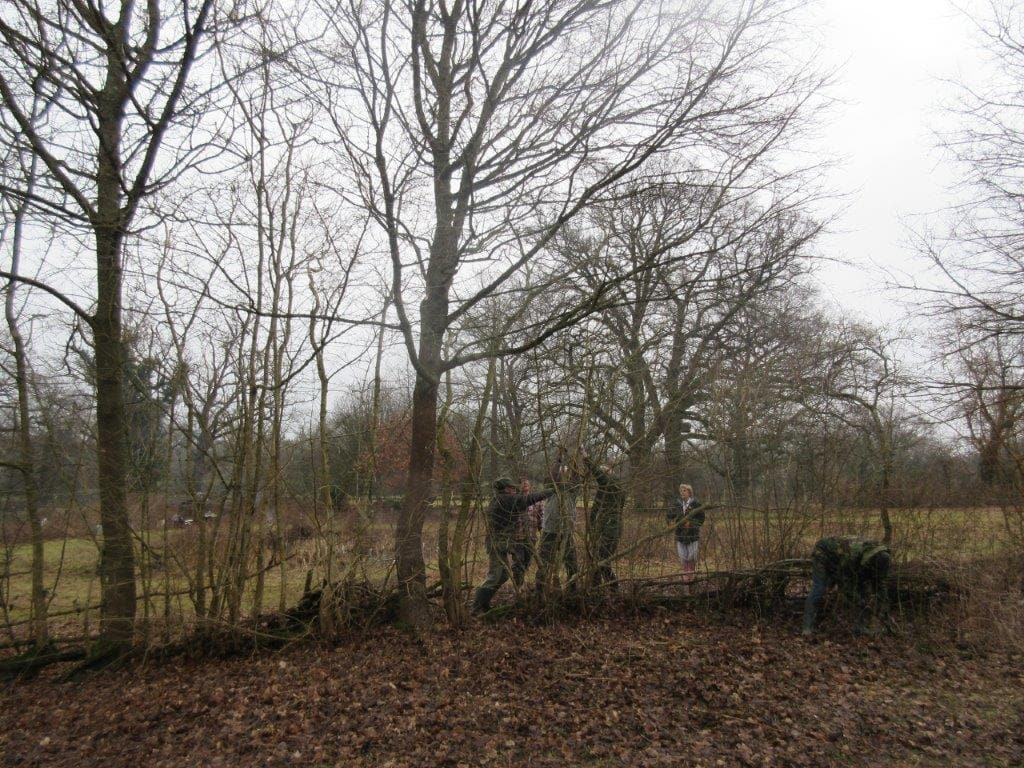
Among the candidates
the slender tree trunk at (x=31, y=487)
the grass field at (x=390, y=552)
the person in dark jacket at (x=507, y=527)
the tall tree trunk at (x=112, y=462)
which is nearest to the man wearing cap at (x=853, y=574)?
the grass field at (x=390, y=552)

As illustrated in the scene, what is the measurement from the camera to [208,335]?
7.36 metres

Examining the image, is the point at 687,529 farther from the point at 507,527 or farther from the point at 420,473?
the point at 420,473

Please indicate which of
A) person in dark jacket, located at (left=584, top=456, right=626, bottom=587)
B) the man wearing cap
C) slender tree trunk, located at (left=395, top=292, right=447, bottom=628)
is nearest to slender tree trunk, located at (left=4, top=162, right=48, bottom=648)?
slender tree trunk, located at (left=395, top=292, right=447, bottom=628)

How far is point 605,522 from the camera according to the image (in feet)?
26.1

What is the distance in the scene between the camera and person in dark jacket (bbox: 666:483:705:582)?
8234 millimetres

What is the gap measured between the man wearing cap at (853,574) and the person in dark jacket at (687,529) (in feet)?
4.37

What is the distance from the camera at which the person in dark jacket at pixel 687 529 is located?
823 centimetres

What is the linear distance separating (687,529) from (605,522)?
1173 millimetres

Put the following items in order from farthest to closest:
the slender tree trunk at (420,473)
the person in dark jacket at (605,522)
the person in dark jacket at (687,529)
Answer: the person in dark jacket at (687,529), the person in dark jacket at (605,522), the slender tree trunk at (420,473)

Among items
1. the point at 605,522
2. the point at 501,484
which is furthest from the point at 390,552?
the point at 605,522

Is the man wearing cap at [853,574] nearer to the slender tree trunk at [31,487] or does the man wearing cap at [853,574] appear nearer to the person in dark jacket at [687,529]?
the person in dark jacket at [687,529]

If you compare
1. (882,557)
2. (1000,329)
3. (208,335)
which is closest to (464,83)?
(208,335)

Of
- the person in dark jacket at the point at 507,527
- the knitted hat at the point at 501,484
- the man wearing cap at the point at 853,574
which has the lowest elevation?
the man wearing cap at the point at 853,574

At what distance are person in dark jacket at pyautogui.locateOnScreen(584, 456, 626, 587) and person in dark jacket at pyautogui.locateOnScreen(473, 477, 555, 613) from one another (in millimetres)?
592
